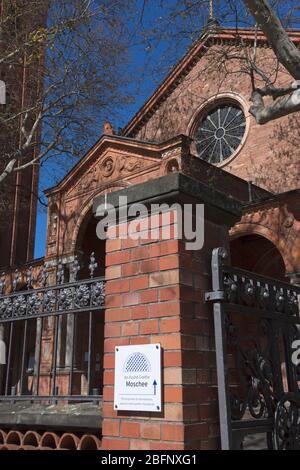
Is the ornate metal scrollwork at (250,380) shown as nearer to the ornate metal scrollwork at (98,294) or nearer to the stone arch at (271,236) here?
the ornate metal scrollwork at (98,294)

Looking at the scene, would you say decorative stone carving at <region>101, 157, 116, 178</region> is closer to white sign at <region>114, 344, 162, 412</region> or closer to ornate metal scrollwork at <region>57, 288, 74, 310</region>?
ornate metal scrollwork at <region>57, 288, 74, 310</region>

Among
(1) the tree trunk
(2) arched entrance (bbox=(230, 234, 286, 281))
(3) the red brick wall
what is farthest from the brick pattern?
(2) arched entrance (bbox=(230, 234, 286, 281))

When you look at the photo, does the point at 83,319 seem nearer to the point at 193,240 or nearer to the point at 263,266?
the point at 263,266

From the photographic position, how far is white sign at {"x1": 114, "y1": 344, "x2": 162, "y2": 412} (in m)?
2.75

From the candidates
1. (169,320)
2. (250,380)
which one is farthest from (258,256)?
(169,320)

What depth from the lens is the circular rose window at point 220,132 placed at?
730 inches

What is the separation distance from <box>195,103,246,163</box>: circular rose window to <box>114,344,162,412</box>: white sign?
16168 mm

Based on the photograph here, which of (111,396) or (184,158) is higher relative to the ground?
(184,158)

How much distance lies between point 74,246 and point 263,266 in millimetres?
6098

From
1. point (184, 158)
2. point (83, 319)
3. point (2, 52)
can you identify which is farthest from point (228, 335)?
point (2, 52)

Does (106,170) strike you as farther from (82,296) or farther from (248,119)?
(82,296)

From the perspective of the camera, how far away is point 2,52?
1232 centimetres

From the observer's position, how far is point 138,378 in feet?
9.30

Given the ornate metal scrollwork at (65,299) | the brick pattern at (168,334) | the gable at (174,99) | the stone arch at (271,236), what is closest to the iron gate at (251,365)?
the brick pattern at (168,334)
